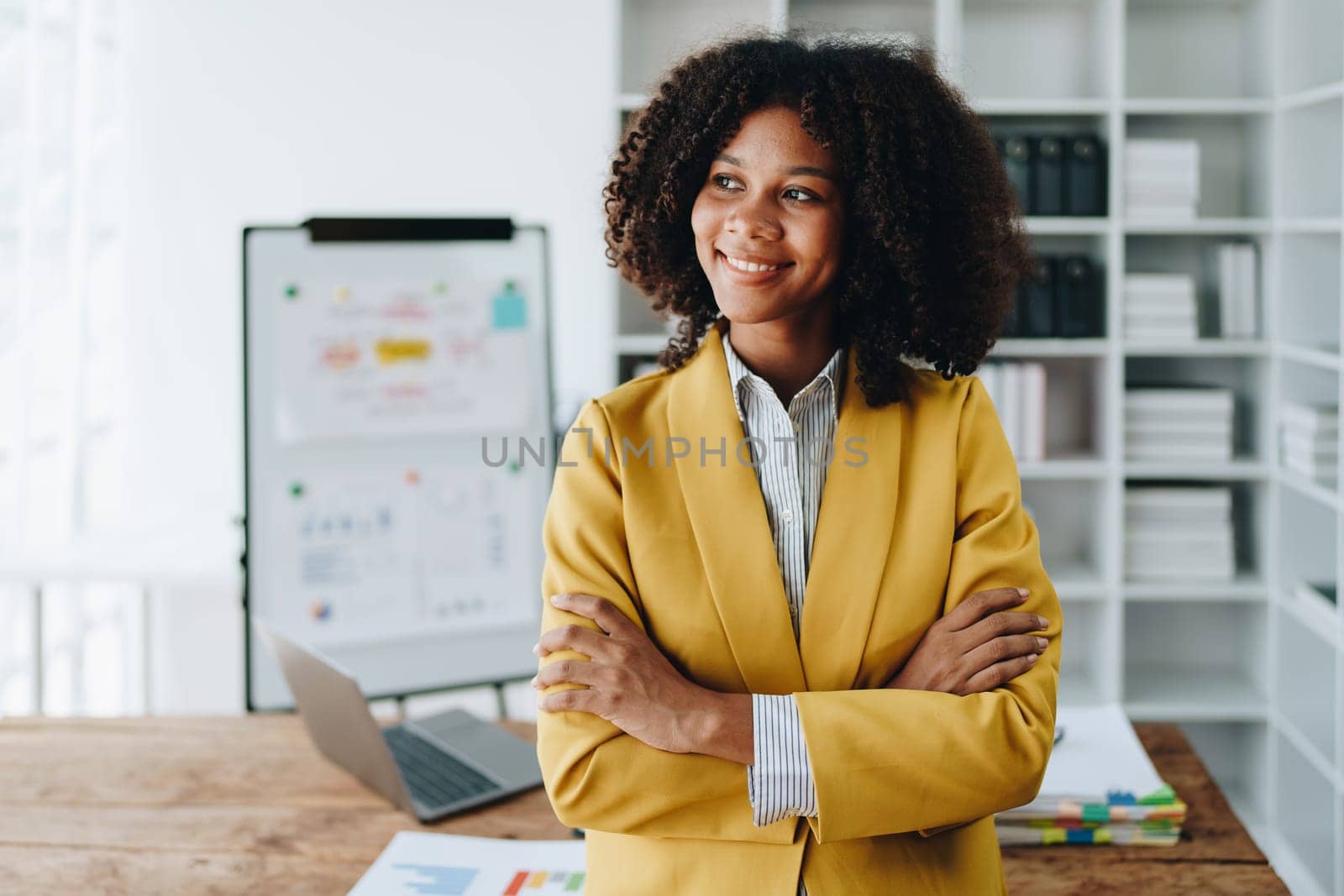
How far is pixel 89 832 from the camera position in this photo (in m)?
1.62

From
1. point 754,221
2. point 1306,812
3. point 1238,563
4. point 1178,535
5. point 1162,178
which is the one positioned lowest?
point 1306,812

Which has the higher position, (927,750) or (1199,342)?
(1199,342)

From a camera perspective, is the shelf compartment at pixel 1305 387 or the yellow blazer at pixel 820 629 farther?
the shelf compartment at pixel 1305 387

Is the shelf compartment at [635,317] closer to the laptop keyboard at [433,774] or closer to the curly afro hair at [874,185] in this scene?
the laptop keyboard at [433,774]

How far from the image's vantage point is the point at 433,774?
70.0 inches

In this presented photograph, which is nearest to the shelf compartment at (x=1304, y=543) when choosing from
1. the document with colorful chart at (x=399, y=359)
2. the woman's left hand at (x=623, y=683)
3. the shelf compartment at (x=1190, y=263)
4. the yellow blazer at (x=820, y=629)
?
the shelf compartment at (x=1190, y=263)

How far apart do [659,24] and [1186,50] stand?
1543 millimetres

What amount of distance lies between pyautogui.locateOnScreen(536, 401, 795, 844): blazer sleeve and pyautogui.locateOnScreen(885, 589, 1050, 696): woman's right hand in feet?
0.69

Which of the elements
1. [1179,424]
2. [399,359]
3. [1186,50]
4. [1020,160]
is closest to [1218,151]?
[1186,50]

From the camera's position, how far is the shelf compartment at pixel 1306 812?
10.3ft

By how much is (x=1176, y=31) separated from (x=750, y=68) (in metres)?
2.80

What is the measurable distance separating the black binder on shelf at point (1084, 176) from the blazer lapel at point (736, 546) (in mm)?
2374

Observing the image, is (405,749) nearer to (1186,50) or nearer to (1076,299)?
(1076,299)

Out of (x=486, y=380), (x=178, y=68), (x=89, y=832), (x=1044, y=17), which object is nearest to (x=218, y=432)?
(x=178, y=68)
